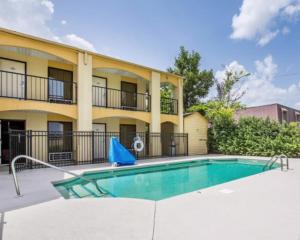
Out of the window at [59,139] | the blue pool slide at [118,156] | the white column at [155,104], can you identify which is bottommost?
the blue pool slide at [118,156]

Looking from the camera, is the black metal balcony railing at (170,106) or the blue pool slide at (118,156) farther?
the black metal balcony railing at (170,106)

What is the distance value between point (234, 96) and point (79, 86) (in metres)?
18.6

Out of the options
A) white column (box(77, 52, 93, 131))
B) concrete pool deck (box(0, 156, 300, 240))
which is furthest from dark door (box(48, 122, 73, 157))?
concrete pool deck (box(0, 156, 300, 240))

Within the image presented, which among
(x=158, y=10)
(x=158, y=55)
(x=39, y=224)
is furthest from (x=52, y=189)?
(x=158, y=55)

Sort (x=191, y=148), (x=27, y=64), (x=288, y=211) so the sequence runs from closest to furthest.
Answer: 1. (x=288, y=211)
2. (x=27, y=64)
3. (x=191, y=148)

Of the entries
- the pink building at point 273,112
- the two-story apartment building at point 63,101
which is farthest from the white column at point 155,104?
the pink building at point 273,112

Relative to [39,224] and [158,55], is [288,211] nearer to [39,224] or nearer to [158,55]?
[39,224]

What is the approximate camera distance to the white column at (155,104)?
16688 millimetres

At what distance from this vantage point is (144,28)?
16.2 m

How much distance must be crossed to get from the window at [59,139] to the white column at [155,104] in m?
5.60

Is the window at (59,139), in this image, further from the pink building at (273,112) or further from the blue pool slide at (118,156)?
the pink building at (273,112)

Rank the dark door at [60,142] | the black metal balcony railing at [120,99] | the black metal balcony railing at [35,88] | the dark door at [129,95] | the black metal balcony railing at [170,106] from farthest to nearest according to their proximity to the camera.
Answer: the black metal balcony railing at [170,106]
the dark door at [129,95]
the black metal balcony railing at [120,99]
the dark door at [60,142]
the black metal balcony railing at [35,88]

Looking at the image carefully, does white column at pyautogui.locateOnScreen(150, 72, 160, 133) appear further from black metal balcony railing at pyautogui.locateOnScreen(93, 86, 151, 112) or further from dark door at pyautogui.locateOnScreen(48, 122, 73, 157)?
dark door at pyautogui.locateOnScreen(48, 122, 73, 157)


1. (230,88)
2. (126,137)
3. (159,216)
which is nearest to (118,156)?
(126,137)
